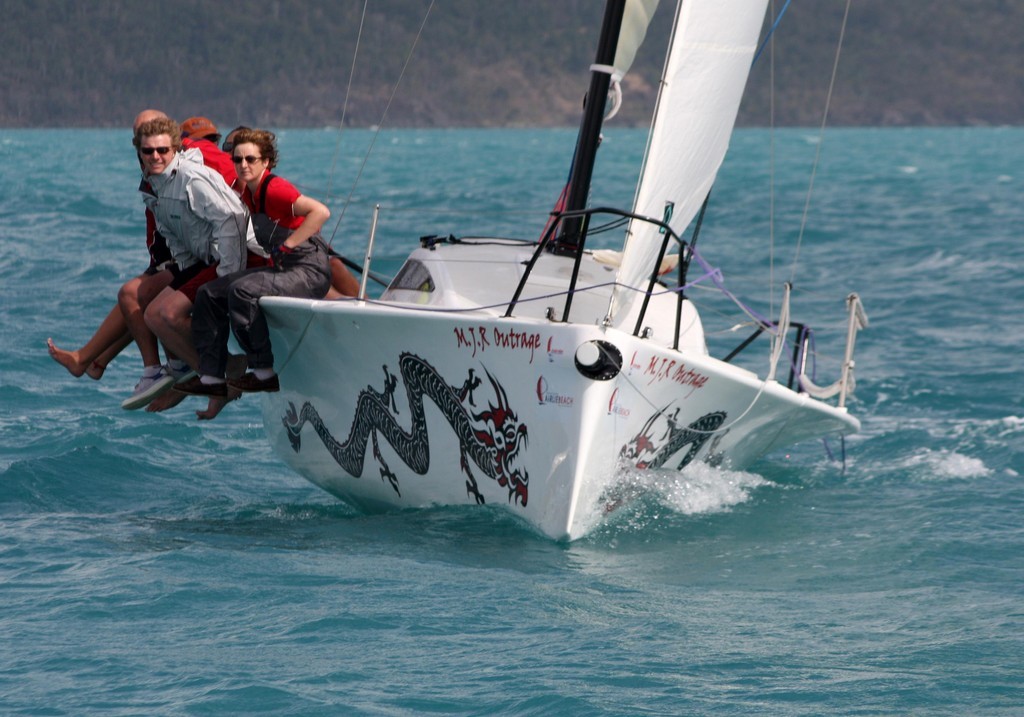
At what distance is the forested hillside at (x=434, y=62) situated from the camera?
66.2m

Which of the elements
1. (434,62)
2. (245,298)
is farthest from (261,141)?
(434,62)

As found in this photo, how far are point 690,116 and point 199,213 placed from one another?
229 cm

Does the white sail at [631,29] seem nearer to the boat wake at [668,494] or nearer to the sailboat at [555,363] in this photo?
the sailboat at [555,363]

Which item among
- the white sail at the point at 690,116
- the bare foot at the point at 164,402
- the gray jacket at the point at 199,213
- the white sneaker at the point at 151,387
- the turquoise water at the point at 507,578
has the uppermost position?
the white sail at the point at 690,116

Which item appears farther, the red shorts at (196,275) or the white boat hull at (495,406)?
the red shorts at (196,275)

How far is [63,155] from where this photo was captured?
A: 48.7 metres

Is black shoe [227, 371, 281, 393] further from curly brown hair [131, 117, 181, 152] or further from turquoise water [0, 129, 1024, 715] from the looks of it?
curly brown hair [131, 117, 181, 152]

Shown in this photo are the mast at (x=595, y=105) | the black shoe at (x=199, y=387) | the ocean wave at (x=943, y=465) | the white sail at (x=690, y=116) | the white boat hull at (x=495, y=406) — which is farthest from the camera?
the ocean wave at (x=943, y=465)

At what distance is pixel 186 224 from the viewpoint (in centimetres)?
654

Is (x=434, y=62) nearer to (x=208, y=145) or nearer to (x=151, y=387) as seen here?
(x=208, y=145)

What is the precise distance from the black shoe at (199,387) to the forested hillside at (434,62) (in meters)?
51.9

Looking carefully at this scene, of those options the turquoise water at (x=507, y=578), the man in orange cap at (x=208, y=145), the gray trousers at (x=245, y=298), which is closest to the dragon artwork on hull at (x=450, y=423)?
the turquoise water at (x=507, y=578)

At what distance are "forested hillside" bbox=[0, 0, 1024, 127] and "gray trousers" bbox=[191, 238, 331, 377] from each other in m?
52.1

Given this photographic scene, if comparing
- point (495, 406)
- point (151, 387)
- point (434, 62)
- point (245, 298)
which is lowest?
point (151, 387)
